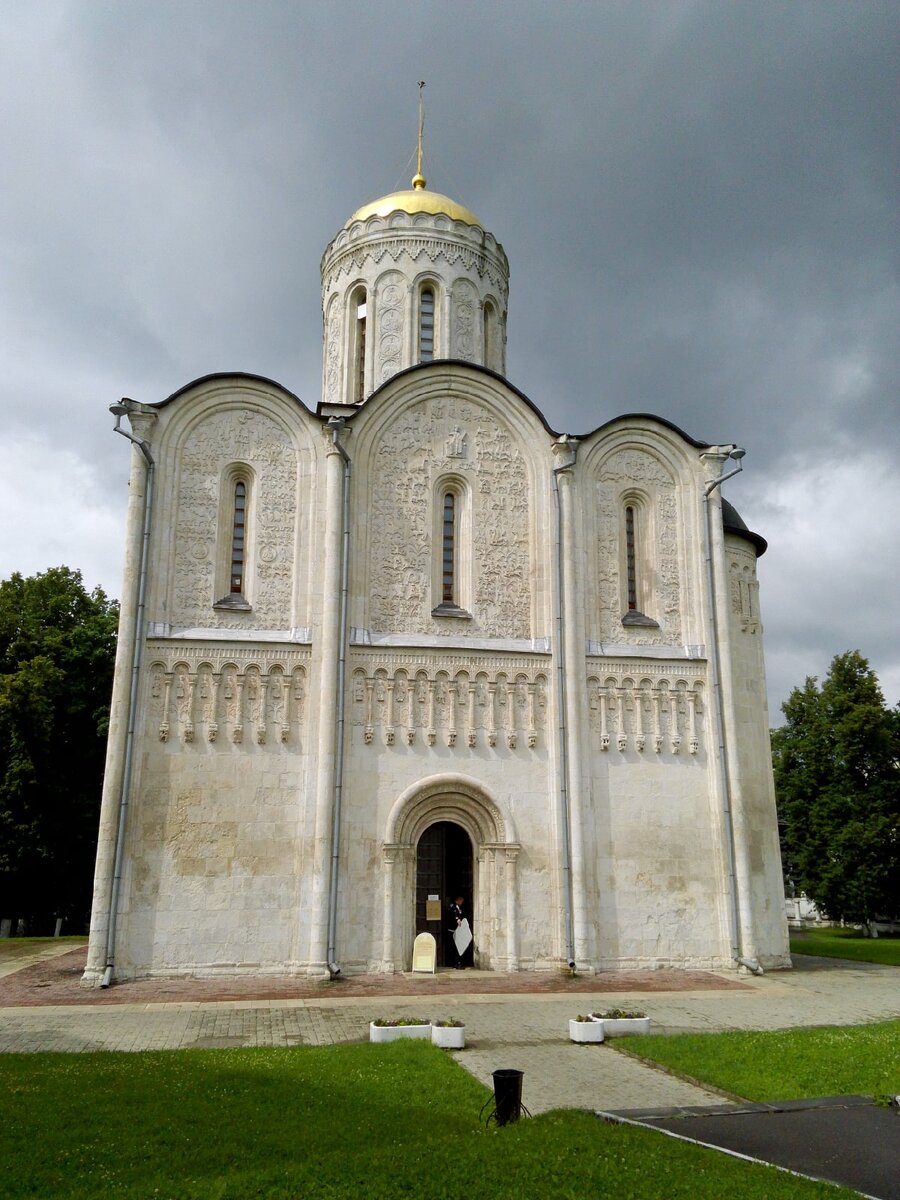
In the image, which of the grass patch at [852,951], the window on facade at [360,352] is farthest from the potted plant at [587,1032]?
the window on facade at [360,352]

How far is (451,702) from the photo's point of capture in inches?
635

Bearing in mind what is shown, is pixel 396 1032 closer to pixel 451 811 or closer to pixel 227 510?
pixel 451 811

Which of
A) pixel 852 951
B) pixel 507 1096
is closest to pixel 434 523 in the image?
pixel 507 1096

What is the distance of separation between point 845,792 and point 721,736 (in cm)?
1727

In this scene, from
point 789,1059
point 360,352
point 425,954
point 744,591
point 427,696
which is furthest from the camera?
point 360,352

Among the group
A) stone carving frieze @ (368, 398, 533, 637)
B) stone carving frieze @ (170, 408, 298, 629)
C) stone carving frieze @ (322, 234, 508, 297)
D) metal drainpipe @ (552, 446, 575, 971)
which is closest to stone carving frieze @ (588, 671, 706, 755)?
metal drainpipe @ (552, 446, 575, 971)

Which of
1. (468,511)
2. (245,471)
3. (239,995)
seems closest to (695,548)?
(468,511)

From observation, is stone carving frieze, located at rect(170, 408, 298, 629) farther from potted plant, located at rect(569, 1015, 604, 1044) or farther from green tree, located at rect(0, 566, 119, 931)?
potted plant, located at rect(569, 1015, 604, 1044)

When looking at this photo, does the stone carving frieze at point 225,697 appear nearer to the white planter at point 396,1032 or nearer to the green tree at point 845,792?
the white planter at point 396,1032

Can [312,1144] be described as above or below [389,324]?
below

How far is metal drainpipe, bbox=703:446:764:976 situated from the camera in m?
15.9

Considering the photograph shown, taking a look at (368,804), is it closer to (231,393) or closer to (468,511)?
(468,511)

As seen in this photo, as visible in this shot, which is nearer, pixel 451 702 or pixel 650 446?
pixel 451 702

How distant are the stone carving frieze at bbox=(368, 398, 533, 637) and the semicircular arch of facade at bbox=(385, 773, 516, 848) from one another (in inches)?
108
